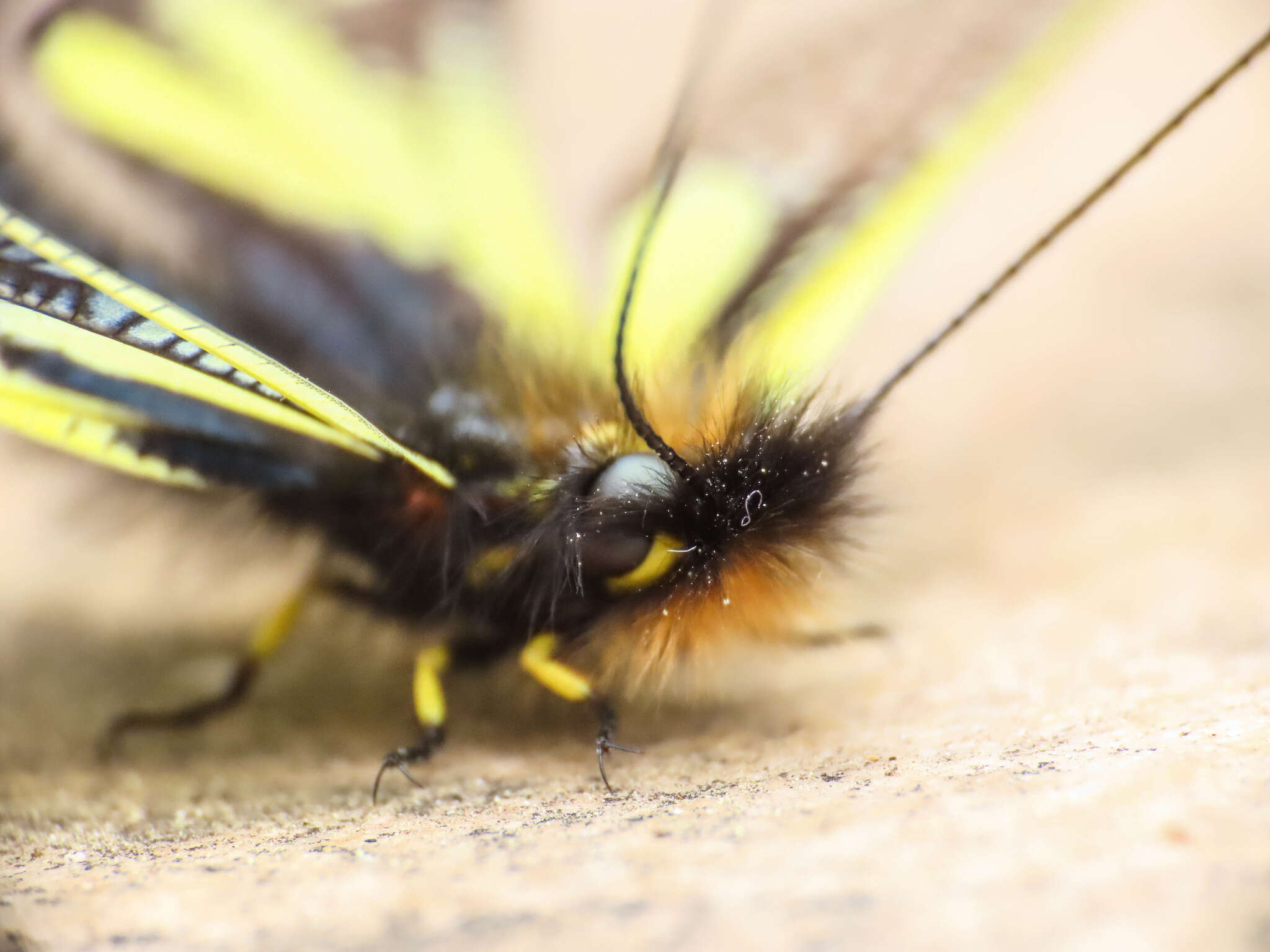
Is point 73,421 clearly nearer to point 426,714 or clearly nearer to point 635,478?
point 426,714

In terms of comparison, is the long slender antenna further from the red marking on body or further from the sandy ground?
the red marking on body

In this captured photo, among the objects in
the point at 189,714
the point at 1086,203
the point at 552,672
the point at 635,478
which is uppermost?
the point at 1086,203

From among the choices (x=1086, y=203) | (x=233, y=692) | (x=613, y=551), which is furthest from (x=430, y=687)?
(x=1086, y=203)

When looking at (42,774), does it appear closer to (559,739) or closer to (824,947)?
(559,739)

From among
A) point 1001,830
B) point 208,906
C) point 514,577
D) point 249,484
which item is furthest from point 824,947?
point 249,484

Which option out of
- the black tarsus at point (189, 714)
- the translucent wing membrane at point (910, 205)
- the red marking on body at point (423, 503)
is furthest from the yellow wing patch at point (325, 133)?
the black tarsus at point (189, 714)
